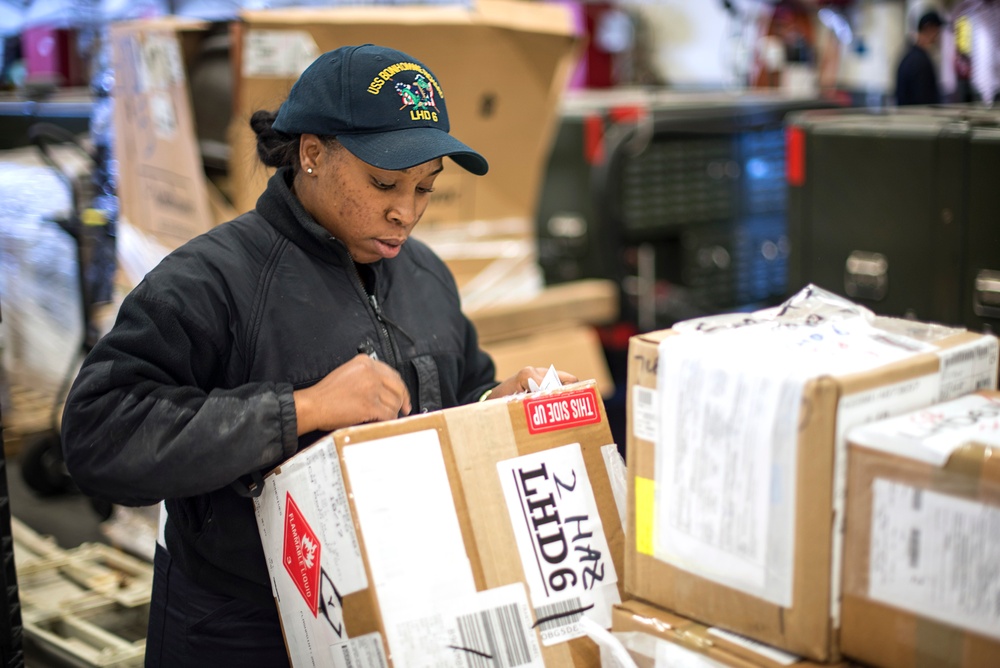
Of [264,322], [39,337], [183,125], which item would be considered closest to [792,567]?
[264,322]

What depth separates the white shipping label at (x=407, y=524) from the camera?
1.21 m

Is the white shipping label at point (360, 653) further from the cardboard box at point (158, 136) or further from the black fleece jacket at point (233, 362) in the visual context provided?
the cardboard box at point (158, 136)

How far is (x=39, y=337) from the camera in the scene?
368 centimetres

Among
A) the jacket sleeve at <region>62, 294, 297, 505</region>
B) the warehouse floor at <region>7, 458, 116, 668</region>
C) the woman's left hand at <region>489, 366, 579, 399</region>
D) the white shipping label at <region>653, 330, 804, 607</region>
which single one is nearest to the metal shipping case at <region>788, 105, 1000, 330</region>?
the woman's left hand at <region>489, 366, 579, 399</region>

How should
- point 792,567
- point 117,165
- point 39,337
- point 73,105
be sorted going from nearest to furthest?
1. point 792,567
2. point 117,165
3. point 39,337
4. point 73,105

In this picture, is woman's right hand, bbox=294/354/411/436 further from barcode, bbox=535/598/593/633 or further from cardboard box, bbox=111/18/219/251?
cardboard box, bbox=111/18/219/251

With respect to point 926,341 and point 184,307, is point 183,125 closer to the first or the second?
point 184,307

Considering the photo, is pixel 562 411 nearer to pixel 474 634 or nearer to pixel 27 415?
pixel 474 634

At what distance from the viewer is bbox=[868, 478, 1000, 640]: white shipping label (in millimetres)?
941

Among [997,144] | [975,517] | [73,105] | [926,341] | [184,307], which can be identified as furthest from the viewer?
[73,105]

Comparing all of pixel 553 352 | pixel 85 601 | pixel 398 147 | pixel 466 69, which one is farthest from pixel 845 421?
pixel 553 352

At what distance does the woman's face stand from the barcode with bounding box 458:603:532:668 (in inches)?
23.9

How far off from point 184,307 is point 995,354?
106cm

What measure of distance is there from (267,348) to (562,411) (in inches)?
17.9
